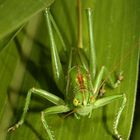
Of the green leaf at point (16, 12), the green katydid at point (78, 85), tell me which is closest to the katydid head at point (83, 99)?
the green katydid at point (78, 85)

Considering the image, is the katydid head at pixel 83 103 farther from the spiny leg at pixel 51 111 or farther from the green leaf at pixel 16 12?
the green leaf at pixel 16 12

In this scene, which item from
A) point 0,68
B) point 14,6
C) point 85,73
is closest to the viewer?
point 14,6

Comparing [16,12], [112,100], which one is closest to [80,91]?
[112,100]

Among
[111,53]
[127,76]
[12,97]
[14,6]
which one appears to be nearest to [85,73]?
[111,53]

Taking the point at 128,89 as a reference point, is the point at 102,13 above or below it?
above

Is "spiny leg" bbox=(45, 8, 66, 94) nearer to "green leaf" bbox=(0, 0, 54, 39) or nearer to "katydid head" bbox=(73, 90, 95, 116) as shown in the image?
"katydid head" bbox=(73, 90, 95, 116)

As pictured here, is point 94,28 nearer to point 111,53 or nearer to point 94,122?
point 111,53

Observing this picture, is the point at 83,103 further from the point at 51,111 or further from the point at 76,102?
the point at 51,111
